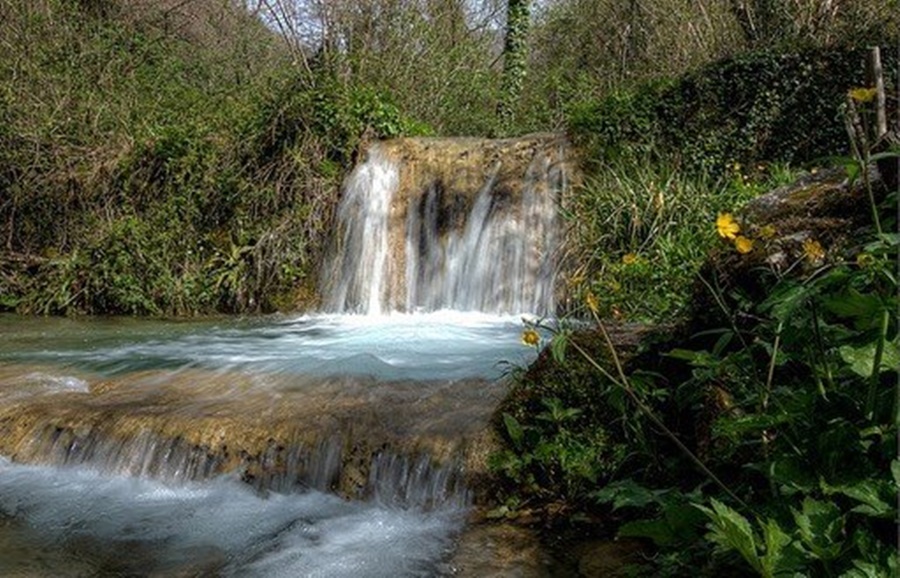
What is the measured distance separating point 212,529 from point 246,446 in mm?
616

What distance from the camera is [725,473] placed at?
2.98 m

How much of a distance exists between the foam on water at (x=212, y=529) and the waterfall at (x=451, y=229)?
16.7ft

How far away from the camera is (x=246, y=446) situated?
4285 millimetres

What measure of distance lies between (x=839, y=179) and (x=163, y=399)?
3.90 metres

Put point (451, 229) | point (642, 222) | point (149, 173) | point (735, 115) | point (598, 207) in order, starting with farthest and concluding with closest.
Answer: point (149, 173), point (451, 229), point (735, 115), point (598, 207), point (642, 222)

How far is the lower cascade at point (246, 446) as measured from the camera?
3.52m

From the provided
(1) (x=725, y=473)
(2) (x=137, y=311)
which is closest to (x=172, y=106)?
(2) (x=137, y=311)

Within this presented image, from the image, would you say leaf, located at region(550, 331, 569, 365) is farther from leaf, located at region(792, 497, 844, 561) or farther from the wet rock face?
the wet rock face

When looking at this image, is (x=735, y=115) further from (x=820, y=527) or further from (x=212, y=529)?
(x=820, y=527)

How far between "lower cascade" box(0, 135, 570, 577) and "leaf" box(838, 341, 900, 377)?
1696 millimetres

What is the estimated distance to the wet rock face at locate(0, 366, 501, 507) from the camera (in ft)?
13.2

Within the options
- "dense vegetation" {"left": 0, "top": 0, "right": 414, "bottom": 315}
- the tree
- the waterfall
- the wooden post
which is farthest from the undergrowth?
the tree

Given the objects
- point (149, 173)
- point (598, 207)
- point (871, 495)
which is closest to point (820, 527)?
point (871, 495)

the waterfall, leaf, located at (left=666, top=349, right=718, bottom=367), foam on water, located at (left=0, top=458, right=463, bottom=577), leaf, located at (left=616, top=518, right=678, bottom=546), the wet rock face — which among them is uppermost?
the waterfall
